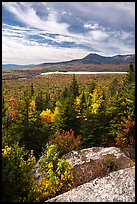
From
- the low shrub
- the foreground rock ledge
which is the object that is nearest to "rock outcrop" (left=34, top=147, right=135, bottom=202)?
the foreground rock ledge

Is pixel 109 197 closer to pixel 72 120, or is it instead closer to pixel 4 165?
pixel 4 165

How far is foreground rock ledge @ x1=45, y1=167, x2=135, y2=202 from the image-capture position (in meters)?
11.8

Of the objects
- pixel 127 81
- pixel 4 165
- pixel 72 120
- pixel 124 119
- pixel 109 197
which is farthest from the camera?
pixel 127 81

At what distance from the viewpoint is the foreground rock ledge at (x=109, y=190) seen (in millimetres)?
11758

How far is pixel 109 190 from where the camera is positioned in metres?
12.4

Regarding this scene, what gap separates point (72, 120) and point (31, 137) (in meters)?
5.09

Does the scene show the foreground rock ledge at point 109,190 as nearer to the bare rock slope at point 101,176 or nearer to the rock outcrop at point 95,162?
the bare rock slope at point 101,176

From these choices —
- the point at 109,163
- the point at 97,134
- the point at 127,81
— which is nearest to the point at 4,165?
the point at 109,163

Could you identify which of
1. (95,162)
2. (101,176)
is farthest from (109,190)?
(95,162)

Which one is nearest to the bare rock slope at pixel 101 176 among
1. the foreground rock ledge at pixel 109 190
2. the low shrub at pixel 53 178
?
the foreground rock ledge at pixel 109 190

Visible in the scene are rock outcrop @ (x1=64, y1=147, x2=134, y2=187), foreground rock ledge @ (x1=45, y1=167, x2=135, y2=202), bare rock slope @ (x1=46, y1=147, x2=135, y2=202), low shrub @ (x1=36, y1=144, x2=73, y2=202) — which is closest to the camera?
foreground rock ledge @ (x1=45, y1=167, x2=135, y2=202)

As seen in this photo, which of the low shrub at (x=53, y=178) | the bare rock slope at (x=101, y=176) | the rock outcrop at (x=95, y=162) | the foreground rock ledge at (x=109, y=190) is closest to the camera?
the foreground rock ledge at (x=109, y=190)

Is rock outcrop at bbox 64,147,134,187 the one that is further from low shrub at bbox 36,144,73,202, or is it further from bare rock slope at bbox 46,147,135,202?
low shrub at bbox 36,144,73,202

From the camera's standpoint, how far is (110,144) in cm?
2559
